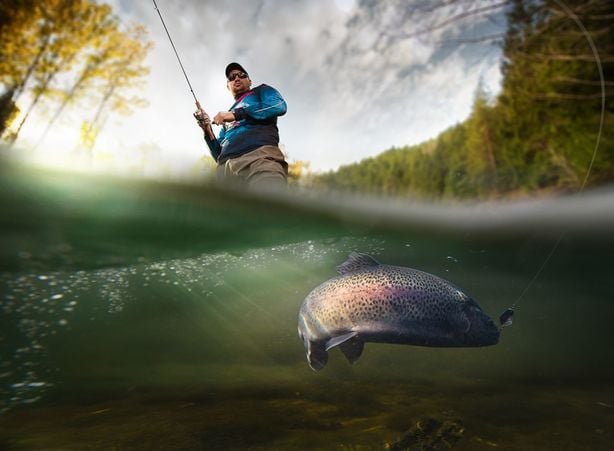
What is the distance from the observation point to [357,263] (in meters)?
2.18

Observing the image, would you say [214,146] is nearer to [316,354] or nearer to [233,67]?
[233,67]

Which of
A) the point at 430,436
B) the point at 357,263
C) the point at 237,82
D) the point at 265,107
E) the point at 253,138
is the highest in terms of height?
the point at 237,82

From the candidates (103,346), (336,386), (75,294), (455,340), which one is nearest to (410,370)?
(336,386)

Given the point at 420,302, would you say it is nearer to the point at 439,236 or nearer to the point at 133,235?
the point at 133,235

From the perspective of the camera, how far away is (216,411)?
3.13 meters

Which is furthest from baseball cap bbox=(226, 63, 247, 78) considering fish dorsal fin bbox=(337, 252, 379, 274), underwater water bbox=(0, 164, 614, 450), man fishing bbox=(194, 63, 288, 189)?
fish dorsal fin bbox=(337, 252, 379, 274)

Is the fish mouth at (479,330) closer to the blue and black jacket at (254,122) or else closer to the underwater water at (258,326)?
the underwater water at (258,326)

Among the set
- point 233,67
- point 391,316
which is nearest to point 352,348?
point 391,316

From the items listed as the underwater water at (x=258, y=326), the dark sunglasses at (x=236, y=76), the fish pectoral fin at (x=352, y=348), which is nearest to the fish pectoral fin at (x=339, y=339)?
the fish pectoral fin at (x=352, y=348)

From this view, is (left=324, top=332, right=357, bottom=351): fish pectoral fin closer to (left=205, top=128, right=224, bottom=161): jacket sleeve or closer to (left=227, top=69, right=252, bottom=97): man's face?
(left=205, top=128, right=224, bottom=161): jacket sleeve

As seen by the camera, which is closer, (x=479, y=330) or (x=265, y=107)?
(x=479, y=330)

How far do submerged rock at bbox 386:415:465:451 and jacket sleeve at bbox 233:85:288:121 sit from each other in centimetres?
351

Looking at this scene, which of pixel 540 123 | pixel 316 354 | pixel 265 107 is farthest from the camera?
pixel 540 123

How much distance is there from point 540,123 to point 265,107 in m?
12.6
